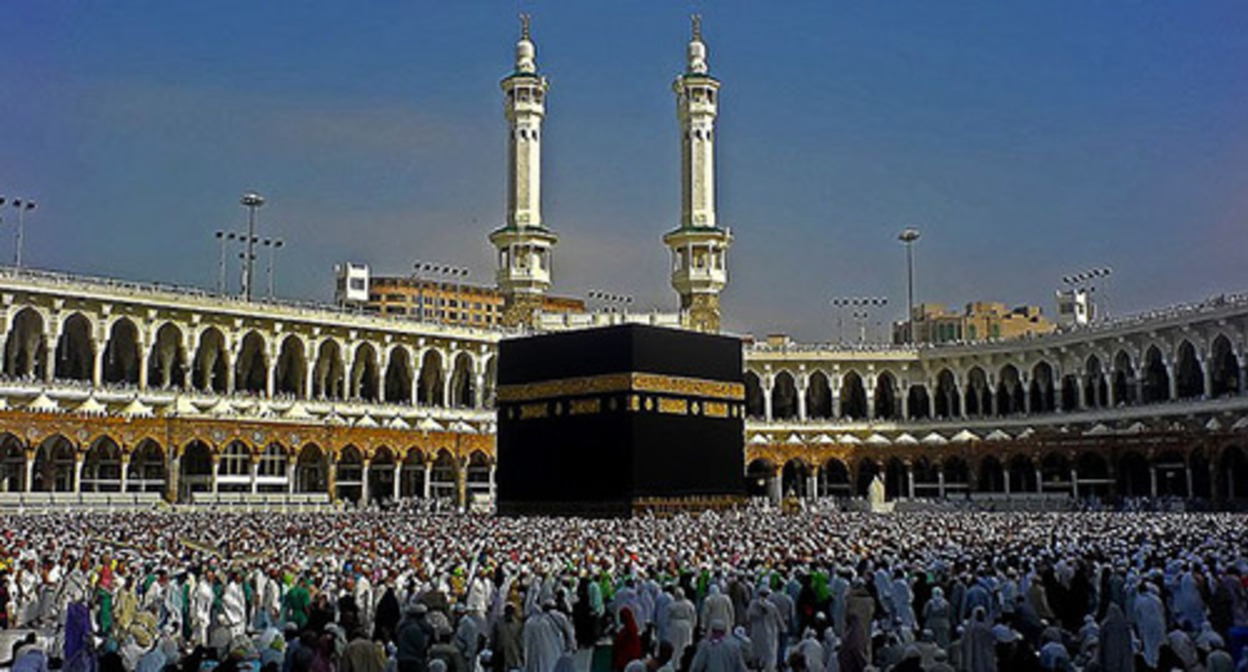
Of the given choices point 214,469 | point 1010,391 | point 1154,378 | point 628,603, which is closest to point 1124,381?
point 1154,378

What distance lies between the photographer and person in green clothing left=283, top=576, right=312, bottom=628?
955 cm

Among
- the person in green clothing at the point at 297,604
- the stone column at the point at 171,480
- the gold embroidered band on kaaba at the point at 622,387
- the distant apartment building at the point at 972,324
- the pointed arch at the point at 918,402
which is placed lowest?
the person in green clothing at the point at 297,604

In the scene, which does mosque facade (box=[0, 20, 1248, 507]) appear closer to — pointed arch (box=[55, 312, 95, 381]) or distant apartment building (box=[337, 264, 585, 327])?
pointed arch (box=[55, 312, 95, 381])

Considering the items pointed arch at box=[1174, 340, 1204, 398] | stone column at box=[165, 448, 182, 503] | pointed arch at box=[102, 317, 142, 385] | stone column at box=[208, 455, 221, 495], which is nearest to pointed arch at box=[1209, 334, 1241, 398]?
pointed arch at box=[1174, 340, 1204, 398]

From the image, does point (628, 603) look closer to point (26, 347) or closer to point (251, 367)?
point (26, 347)

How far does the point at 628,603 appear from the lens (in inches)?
378

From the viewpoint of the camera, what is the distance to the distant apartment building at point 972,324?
69.4 metres

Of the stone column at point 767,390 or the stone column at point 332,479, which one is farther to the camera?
the stone column at point 767,390

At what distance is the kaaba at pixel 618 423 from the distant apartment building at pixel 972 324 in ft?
133

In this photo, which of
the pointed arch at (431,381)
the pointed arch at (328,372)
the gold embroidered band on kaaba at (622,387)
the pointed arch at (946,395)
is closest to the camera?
the gold embroidered band on kaaba at (622,387)

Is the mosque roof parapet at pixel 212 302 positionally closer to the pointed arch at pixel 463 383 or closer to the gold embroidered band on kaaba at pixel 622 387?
the pointed arch at pixel 463 383

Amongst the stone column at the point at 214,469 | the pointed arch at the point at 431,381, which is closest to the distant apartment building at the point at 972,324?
the pointed arch at the point at 431,381

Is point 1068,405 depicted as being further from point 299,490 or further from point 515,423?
point 299,490

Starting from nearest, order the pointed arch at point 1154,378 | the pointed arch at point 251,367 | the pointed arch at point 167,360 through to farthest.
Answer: the pointed arch at point 167,360
the pointed arch at point 1154,378
the pointed arch at point 251,367
